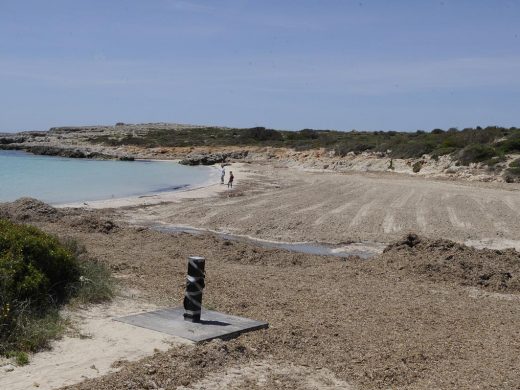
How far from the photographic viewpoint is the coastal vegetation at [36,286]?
301 inches

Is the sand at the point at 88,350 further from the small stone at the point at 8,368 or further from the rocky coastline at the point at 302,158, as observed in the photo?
the rocky coastline at the point at 302,158

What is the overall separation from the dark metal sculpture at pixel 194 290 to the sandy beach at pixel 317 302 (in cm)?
76

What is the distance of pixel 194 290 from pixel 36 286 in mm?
2082

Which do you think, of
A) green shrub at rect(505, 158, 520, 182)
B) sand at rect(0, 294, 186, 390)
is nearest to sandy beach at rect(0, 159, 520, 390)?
sand at rect(0, 294, 186, 390)

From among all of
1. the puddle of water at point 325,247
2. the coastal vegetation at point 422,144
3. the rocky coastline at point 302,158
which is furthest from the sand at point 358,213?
the coastal vegetation at point 422,144

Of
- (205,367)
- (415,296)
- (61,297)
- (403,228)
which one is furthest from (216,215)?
→ (205,367)

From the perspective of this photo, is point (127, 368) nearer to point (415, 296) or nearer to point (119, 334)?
point (119, 334)

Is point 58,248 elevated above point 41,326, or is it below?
above

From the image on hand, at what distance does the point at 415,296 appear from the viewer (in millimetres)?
11773

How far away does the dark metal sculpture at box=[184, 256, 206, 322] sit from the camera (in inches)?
347

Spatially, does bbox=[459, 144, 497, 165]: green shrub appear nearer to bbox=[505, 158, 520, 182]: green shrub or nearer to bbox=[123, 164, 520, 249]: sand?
bbox=[505, 158, 520, 182]: green shrub

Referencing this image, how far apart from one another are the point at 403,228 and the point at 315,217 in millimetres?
3573

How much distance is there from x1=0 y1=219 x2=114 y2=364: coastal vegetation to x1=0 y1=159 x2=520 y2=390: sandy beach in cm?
37

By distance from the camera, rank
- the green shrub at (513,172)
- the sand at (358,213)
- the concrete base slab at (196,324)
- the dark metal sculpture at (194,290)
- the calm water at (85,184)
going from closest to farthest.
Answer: the concrete base slab at (196,324)
the dark metal sculpture at (194,290)
the sand at (358,213)
the calm water at (85,184)
the green shrub at (513,172)
